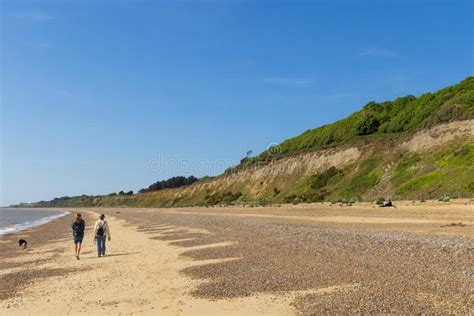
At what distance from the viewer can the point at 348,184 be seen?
178ft

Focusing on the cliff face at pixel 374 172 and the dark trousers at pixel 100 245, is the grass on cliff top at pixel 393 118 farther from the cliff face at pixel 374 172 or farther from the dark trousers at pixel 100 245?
the dark trousers at pixel 100 245

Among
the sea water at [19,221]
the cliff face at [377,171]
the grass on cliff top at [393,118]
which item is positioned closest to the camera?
the cliff face at [377,171]

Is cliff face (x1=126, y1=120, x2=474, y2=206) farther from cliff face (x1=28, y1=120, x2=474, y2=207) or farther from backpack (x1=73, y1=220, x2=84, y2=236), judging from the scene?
backpack (x1=73, y1=220, x2=84, y2=236)

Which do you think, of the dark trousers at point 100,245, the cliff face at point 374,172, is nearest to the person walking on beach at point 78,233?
the dark trousers at point 100,245

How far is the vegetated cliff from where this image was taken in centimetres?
4206

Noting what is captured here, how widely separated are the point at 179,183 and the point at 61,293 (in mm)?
160802

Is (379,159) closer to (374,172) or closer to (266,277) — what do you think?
(374,172)

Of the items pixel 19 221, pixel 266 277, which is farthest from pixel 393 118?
pixel 19 221

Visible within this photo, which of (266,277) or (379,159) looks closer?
(266,277)

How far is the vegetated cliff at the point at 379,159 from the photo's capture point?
42062mm

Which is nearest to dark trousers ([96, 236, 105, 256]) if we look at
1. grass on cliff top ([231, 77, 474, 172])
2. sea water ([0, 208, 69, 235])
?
sea water ([0, 208, 69, 235])

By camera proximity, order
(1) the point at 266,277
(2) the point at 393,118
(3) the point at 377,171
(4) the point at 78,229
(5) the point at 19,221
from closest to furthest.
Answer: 1. (1) the point at 266,277
2. (4) the point at 78,229
3. (3) the point at 377,171
4. (2) the point at 393,118
5. (5) the point at 19,221

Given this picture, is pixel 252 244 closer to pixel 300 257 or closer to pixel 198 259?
pixel 198 259

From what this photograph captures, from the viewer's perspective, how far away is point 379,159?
55.8 metres
